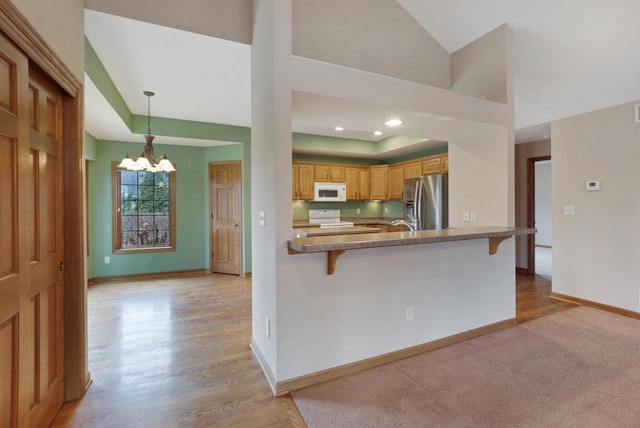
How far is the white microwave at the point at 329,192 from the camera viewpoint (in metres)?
5.93

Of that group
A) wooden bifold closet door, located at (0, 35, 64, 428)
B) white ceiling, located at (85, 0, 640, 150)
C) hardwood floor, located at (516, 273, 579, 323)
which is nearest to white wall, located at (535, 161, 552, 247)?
hardwood floor, located at (516, 273, 579, 323)

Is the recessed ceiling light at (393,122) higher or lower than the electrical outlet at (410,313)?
higher

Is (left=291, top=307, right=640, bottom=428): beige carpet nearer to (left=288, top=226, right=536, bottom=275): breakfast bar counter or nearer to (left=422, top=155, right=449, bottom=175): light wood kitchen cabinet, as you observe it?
(left=288, top=226, right=536, bottom=275): breakfast bar counter

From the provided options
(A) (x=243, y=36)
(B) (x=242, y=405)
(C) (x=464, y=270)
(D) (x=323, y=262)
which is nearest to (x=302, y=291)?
(D) (x=323, y=262)

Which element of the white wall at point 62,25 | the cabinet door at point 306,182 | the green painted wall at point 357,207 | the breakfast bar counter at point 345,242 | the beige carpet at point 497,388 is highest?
the white wall at point 62,25

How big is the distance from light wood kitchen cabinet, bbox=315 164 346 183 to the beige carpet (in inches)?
159

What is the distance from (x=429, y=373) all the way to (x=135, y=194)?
5362mm

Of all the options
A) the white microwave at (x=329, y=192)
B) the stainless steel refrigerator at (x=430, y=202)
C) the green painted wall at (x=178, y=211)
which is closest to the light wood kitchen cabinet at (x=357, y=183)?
the white microwave at (x=329, y=192)

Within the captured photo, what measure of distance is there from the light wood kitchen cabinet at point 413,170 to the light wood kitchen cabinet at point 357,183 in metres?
0.89

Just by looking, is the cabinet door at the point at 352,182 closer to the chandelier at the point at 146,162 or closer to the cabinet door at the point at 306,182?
the cabinet door at the point at 306,182

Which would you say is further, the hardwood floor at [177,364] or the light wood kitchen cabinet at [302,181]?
the light wood kitchen cabinet at [302,181]

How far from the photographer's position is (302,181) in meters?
5.85

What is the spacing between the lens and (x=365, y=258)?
2301 millimetres

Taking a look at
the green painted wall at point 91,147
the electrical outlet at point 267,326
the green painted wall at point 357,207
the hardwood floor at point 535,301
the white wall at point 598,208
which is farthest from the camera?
the green painted wall at point 357,207
